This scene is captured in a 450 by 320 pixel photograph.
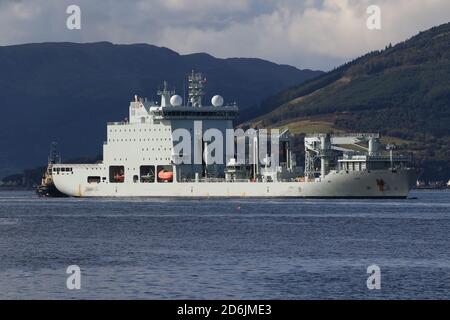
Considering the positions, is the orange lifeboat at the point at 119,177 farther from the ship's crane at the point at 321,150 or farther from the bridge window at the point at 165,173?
the ship's crane at the point at 321,150

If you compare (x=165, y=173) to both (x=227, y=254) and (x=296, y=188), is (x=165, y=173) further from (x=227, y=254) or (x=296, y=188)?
(x=227, y=254)

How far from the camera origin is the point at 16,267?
2094 inches

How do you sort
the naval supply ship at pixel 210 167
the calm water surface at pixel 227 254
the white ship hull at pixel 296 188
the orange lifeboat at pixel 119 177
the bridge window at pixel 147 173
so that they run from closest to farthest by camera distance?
1. the calm water surface at pixel 227 254
2. the white ship hull at pixel 296 188
3. the naval supply ship at pixel 210 167
4. the bridge window at pixel 147 173
5. the orange lifeboat at pixel 119 177

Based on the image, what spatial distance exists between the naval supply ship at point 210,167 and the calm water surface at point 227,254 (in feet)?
81.4

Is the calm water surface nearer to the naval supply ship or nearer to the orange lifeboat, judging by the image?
the naval supply ship

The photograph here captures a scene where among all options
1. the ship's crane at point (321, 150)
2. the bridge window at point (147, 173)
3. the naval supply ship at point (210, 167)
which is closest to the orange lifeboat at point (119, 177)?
the naval supply ship at point (210, 167)

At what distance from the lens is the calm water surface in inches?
1783

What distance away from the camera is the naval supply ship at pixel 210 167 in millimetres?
126500

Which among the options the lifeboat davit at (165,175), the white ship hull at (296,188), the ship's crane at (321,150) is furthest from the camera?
the lifeboat davit at (165,175)

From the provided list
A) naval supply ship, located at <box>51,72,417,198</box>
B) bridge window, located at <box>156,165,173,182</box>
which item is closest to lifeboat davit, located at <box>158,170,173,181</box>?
bridge window, located at <box>156,165,173,182</box>

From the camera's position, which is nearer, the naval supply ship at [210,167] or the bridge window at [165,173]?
the naval supply ship at [210,167]

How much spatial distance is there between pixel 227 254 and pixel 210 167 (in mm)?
81940

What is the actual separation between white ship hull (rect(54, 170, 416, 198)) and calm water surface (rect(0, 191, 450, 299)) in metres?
23.8
